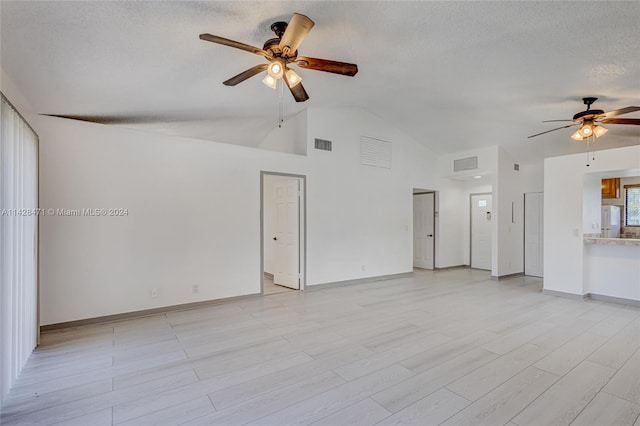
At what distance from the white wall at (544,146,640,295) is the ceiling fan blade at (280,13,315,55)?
17.1 feet

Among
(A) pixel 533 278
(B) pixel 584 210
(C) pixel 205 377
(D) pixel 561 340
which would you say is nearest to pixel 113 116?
(C) pixel 205 377

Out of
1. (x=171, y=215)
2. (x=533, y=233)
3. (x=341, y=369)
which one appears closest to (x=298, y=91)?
(x=171, y=215)

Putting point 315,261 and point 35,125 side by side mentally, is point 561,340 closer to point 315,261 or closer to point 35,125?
point 315,261

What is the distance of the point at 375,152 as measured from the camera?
21.3 ft

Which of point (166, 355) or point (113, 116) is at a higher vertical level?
point (113, 116)

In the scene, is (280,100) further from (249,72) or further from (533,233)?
(533,233)

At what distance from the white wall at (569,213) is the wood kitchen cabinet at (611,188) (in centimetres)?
160

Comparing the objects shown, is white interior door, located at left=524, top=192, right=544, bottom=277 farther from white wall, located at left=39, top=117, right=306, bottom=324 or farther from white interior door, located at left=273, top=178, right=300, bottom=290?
white wall, located at left=39, top=117, right=306, bottom=324

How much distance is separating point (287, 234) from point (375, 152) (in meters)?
2.61

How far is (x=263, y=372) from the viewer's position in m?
2.59

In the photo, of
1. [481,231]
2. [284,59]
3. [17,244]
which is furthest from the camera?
[481,231]

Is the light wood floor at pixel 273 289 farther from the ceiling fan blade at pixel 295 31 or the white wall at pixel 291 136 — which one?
the ceiling fan blade at pixel 295 31

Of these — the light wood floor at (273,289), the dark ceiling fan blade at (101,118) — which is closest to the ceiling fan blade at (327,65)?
the dark ceiling fan blade at (101,118)

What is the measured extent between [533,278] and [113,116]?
8.80m
